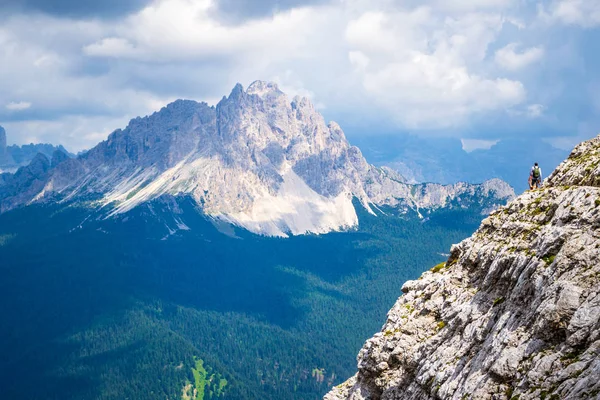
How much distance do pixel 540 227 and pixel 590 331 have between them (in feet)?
41.1

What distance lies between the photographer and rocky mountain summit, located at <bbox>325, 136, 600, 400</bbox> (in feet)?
90.9

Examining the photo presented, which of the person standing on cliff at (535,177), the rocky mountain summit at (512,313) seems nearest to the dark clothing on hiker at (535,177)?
the person standing on cliff at (535,177)

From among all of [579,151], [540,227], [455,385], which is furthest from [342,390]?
[579,151]

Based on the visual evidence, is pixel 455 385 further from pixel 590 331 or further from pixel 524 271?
pixel 590 331

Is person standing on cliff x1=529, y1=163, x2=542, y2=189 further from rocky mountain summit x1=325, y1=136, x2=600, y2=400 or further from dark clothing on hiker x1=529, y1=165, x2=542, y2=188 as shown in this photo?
rocky mountain summit x1=325, y1=136, x2=600, y2=400

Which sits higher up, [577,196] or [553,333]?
[577,196]

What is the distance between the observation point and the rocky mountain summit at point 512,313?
2772cm

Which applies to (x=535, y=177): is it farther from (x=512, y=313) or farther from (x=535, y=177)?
(x=512, y=313)

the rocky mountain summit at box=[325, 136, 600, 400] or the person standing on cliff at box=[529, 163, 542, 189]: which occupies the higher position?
the person standing on cliff at box=[529, 163, 542, 189]

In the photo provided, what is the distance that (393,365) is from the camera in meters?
45.7

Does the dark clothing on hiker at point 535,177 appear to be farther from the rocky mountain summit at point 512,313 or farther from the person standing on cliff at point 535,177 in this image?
the rocky mountain summit at point 512,313

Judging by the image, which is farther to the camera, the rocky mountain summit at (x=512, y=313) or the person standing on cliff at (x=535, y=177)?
the person standing on cliff at (x=535, y=177)

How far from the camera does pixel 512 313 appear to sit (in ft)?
Answer: 110

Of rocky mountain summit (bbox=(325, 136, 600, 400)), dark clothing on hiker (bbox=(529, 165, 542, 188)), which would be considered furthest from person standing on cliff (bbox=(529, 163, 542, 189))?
rocky mountain summit (bbox=(325, 136, 600, 400))
